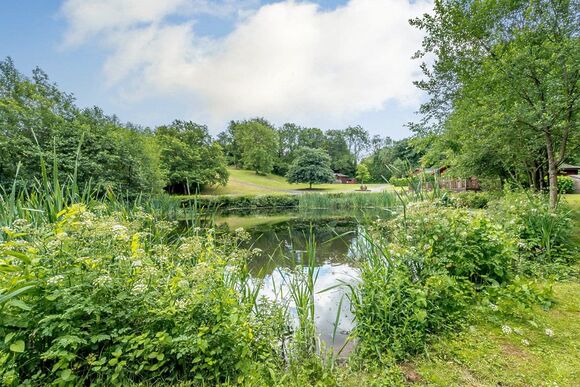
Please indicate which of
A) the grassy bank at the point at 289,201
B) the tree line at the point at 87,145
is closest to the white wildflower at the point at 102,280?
the tree line at the point at 87,145

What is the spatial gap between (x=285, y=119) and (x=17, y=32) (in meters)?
51.9

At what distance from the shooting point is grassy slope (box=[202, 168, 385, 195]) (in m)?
30.7

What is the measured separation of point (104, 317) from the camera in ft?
5.35

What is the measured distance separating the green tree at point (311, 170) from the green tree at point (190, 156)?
407 inches

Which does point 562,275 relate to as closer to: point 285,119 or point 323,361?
point 323,361

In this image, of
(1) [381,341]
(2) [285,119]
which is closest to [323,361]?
(1) [381,341]

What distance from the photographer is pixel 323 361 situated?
2268mm

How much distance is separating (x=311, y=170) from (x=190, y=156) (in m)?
15.9

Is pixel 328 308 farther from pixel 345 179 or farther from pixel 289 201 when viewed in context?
pixel 345 179

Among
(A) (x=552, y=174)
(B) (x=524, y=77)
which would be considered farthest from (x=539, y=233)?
(B) (x=524, y=77)

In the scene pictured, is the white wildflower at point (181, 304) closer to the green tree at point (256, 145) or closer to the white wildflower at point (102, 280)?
the white wildflower at point (102, 280)

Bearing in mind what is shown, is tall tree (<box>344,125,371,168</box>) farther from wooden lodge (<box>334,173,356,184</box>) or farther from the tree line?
the tree line

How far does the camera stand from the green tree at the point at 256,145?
4078 centimetres

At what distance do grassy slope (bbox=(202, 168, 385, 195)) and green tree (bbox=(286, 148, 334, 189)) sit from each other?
1.37 meters
